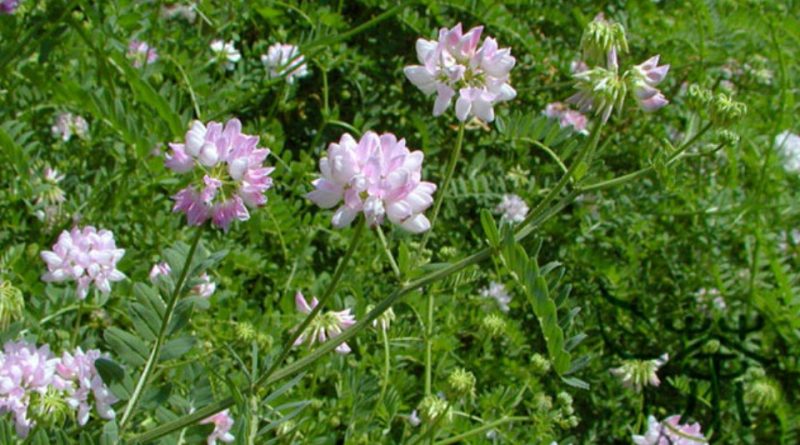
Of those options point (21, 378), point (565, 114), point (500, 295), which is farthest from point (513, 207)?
→ point (21, 378)

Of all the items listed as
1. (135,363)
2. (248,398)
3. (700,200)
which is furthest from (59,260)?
(700,200)

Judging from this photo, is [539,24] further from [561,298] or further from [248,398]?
[248,398]

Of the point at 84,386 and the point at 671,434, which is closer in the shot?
the point at 84,386

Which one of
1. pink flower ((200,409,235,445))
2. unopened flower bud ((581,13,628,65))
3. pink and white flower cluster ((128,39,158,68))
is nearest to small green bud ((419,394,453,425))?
pink flower ((200,409,235,445))

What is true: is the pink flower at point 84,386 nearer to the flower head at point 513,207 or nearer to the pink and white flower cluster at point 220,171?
the pink and white flower cluster at point 220,171

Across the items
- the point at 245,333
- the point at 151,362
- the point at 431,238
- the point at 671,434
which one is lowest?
the point at 431,238

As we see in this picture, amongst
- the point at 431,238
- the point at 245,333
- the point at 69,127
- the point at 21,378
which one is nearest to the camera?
the point at 21,378

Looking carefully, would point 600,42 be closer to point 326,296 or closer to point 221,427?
point 326,296
